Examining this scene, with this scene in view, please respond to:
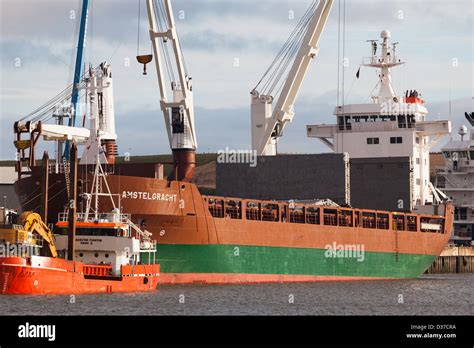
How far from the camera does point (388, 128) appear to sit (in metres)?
61.4

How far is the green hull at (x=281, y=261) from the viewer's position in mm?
42250

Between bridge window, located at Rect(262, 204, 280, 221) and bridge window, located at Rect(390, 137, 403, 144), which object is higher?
bridge window, located at Rect(390, 137, 403, 144)

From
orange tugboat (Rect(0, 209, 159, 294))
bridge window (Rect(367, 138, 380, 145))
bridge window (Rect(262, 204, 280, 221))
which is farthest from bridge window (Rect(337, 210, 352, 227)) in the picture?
orange tugboat (Rect(0, 209, 159, 294))

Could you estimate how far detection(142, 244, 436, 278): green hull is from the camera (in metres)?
42.2

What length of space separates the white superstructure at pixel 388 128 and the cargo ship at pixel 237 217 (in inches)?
24.3

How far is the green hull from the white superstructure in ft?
18.5

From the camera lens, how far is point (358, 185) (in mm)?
58500

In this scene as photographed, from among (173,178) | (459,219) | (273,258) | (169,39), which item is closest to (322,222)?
(273,258)

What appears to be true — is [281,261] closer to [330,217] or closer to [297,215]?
[297,215]

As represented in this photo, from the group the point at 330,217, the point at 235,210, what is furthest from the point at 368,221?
the point at 235,210

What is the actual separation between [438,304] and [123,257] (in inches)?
478

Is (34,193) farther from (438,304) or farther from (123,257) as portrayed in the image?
(438,304)

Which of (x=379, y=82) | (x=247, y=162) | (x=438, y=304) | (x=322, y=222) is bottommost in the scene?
(x=438, y=304)

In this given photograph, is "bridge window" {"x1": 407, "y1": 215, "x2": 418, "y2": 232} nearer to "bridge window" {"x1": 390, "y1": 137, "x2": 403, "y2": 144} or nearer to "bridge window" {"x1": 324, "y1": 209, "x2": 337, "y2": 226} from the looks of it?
"bridge window" {"x1": 390, "y1": 137, "x2": 403, "y2": 144}
